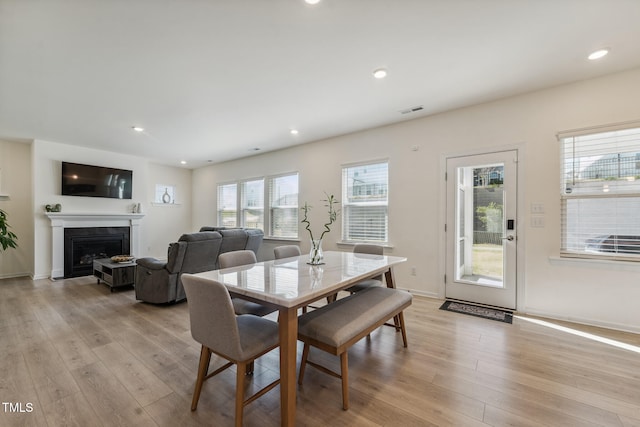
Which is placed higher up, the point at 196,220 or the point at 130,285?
the point at 196,220

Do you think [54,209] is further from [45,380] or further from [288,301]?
[288,301]

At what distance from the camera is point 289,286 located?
1.62 m

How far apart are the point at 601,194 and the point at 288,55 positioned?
3.46 m

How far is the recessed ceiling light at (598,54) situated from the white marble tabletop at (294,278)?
2.54 m

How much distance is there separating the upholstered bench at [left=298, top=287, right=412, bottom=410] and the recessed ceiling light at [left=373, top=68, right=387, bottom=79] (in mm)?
2152

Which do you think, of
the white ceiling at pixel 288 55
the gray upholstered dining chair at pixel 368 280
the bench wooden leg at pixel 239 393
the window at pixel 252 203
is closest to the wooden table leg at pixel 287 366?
the bench wooden leg at pixel 239 393

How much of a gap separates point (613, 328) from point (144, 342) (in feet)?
15.2

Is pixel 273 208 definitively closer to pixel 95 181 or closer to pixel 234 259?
pixel 234 259

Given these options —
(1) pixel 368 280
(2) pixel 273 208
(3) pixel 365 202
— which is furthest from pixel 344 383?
(2) pixel 273 208

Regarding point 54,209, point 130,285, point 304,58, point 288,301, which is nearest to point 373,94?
point 304,58

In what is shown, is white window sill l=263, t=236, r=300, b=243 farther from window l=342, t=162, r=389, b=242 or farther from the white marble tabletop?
the white marble tabletop

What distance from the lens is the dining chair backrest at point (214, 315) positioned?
1.38 meters

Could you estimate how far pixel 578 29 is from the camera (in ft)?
6.94
